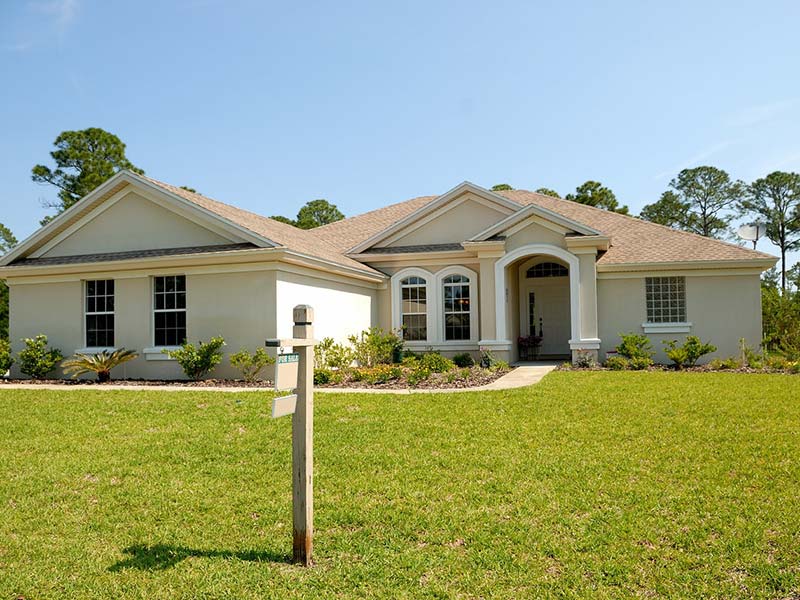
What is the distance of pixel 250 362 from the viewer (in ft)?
47.6

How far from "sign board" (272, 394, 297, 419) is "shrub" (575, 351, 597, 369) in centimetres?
1379

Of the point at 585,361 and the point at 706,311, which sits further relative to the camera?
the point at 706,311

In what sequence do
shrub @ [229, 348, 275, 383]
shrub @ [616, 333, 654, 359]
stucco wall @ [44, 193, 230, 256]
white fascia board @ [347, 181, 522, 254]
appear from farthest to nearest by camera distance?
white fascia board @ [347, 181, 522, 254], shrub @ [616, 333, 654, 359], stucco wall @ [44, 193, 230, 256], shrub @ [229, 348, 275, 383]

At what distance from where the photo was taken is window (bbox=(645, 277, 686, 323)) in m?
19.0

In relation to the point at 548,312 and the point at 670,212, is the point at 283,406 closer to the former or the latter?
the point at 548,312

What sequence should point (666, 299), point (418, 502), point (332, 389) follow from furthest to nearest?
point (666, 299) < point (332, 389) < point (418, 502)

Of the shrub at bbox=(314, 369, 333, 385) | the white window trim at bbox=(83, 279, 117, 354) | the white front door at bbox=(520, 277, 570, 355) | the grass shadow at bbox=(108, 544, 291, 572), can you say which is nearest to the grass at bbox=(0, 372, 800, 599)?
the grass shadow at bbox=(108, 544, 291, 572)

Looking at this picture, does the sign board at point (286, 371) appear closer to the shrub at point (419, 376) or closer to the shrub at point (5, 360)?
the shrub at point (419, 376)

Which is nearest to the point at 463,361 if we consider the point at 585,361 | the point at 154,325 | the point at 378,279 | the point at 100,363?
the point at 585,361

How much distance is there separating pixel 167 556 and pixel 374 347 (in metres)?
13.0

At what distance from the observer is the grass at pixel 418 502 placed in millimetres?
4543

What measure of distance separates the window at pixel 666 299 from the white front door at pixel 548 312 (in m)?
3.36

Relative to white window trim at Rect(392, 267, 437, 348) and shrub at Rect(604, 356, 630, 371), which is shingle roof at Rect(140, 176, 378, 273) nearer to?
white window trim at Rect(392, 267, 437, 348)

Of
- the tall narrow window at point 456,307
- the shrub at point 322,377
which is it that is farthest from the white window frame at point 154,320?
the tall narrow window at point 456,307
